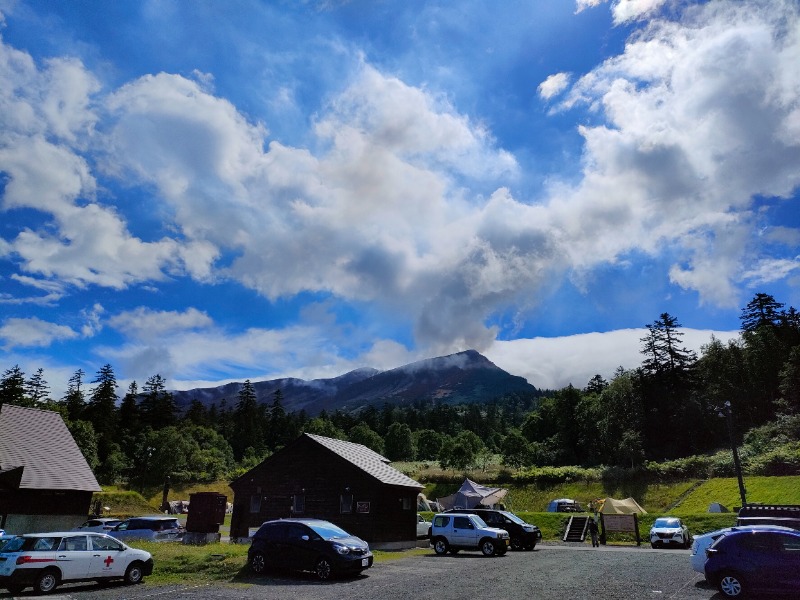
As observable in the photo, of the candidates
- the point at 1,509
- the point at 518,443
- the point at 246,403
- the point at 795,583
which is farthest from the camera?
the point at 246,403

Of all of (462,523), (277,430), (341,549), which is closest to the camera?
(341,549)

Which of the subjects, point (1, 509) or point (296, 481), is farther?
point (296, 481)

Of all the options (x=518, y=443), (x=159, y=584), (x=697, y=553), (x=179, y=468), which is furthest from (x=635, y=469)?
(x=179, y=468)

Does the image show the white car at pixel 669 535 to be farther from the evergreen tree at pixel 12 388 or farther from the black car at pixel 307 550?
the evergreen tree at pixel 12 388

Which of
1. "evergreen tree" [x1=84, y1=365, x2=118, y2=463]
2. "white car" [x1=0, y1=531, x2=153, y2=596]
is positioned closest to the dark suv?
"white car" [x1=0, y1=531, x2=153, y2=596]

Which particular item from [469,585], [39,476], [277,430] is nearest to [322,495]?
[469,585]

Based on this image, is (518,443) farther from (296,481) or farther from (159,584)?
(159,584)

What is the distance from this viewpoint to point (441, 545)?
83.8 ft

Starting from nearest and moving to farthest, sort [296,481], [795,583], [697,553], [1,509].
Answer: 1. [795,583]
2. [697,553]
3. [1,509]
4. [296,481]

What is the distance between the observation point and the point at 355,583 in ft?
52.8

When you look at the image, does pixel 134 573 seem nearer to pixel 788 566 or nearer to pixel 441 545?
pixel 441 545

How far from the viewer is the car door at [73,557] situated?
15102 mm

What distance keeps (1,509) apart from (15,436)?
5.32m

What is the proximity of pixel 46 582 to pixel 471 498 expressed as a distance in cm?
3777
